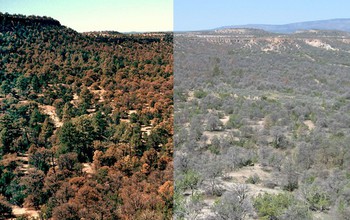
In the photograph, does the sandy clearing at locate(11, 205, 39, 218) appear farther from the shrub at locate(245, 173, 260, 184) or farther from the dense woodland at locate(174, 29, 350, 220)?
the shrub at locate(245, 173, 260, 184)

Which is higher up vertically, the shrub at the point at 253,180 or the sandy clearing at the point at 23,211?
the shrub at the point at 253,180

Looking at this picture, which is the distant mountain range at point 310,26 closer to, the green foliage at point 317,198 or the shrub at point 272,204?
the green foliage at point 317,198

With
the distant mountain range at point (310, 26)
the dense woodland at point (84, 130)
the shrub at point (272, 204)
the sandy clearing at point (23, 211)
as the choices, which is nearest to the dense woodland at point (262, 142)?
the shrub at point (272, 204)

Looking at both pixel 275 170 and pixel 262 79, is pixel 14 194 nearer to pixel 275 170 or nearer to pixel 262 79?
pixel 275 170

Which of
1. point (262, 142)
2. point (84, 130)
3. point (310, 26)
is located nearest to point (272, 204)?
point (262, 142)

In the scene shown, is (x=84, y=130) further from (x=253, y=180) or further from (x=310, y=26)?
(x=310, y=26)

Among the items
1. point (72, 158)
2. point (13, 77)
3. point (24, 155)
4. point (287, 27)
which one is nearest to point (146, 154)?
point (72, 158)
